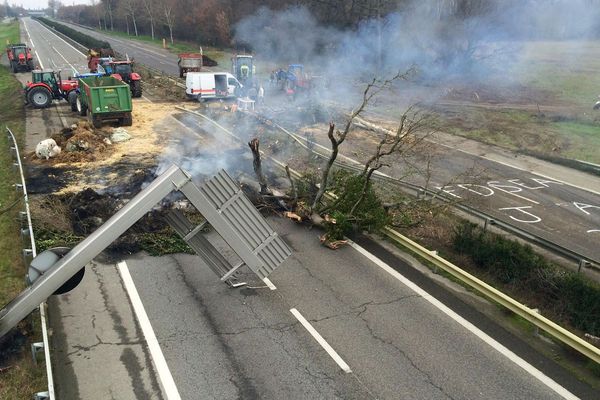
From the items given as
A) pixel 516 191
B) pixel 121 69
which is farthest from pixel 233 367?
pixel 121 69

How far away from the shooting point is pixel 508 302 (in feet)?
26.3

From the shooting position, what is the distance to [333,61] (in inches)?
1156

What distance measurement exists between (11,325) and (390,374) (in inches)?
217

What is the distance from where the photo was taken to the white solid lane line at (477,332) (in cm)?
676

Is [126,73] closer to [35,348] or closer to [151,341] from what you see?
[151,341]

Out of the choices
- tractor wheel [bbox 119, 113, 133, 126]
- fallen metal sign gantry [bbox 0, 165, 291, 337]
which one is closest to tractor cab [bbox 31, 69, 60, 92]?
tractor wheel [bbox 119, 113, 133, 126]

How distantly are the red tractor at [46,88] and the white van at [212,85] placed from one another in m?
6.29

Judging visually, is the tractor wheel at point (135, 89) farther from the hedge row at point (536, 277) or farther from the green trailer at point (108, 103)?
the hedge row at point (536, 277)

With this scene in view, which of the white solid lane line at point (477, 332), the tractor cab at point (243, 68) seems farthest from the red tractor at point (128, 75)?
the white solid lane line at point (477, 332)

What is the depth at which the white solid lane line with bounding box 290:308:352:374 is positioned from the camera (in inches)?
279

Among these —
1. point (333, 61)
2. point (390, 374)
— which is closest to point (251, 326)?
point (390, 374)

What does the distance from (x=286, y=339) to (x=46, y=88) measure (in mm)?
23005

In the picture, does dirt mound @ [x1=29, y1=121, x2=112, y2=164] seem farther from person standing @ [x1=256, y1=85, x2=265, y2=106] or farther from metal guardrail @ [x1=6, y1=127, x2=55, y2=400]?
person standing @ [x1=256, y1=85, x2=265, y2=106]

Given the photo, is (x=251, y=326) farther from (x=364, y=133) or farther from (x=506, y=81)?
(x=506, y=81)
